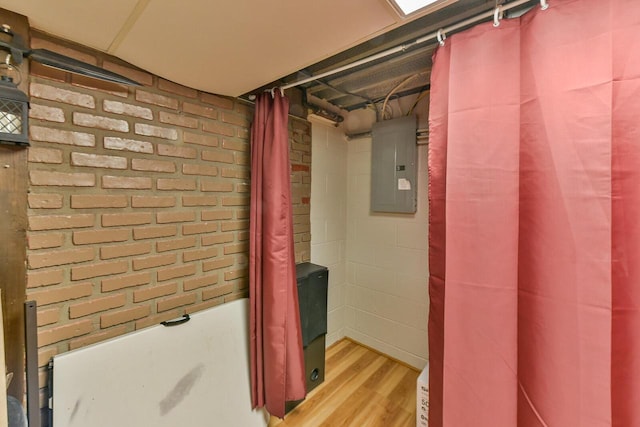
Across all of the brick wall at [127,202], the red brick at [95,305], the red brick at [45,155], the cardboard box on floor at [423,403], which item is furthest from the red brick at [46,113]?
the cardboard box on floor at [423,403]

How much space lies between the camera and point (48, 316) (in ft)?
3.44

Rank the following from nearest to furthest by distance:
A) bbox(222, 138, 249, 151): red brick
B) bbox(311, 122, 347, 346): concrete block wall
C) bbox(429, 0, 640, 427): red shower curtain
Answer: bbox(429, 0, 640, 427): red shower curtain, bbox(222, 138, 249, 151): red brick, bbox(311, 122, 347, 346): concrete block wall

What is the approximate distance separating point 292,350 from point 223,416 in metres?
0.51

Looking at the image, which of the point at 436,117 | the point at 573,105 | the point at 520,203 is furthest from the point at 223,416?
the point at 573,105

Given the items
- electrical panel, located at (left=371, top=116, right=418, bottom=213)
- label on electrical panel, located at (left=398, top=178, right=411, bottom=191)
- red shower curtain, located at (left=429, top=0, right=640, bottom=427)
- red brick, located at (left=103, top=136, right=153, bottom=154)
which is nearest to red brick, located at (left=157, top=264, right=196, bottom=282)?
red brick, located at (left=103, top=136, right=153, bottom=154)

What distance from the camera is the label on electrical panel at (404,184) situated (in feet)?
7.02

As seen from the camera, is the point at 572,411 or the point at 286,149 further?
the point at 286,149

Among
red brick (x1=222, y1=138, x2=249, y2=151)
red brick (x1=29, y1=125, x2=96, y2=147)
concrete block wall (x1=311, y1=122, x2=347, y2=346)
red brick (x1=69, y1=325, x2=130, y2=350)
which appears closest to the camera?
red brick (x1=29, y1=125, x2=96, y2=147)

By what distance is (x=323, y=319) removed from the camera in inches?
78.7

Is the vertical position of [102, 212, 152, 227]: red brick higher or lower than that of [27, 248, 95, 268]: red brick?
higher

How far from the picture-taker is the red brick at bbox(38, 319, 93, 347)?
41.1 inches

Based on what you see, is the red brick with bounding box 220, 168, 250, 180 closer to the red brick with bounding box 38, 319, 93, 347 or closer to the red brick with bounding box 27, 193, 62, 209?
the red brick with bounding box 27, 193, 62, 209

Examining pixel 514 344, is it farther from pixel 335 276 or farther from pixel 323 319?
pixel 335 276

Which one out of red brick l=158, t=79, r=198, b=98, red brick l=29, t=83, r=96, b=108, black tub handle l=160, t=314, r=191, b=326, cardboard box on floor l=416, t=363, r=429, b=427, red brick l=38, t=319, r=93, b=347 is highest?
red brick l=158, t=79, r=198, b=98
